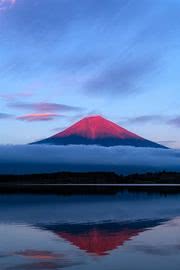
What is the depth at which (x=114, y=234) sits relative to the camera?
26.6 meters

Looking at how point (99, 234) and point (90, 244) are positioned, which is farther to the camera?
point (99, 234)

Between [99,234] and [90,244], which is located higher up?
[99,234]

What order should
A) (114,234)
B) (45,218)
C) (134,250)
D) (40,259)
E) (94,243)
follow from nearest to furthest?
(40,259) → (134,250) → (94,243) → (114,234) → (45,218)

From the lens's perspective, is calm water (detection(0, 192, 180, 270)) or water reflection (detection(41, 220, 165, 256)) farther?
water reflection (detection(41, 220, 165, 256))

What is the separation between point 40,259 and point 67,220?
16.0 meters

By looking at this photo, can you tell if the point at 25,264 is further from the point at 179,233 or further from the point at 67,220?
the point at 67,220

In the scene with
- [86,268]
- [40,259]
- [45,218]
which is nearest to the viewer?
[86,268]

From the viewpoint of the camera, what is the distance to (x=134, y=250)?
2133 centimetres

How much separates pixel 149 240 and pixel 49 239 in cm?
493

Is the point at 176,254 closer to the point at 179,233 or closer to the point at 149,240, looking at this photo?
the point at 149,240

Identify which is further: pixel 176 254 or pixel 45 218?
pixel 45 218

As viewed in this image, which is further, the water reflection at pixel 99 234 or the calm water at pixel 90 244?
the water reflection at pixel 99 234

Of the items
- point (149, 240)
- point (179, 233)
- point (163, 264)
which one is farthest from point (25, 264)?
point (179, 233)

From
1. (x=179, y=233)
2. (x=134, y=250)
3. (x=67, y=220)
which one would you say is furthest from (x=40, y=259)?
(x=67, y=220)
